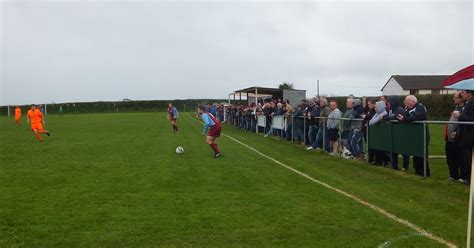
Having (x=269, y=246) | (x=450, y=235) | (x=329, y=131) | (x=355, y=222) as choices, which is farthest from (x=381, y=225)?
(x=329, y=131)

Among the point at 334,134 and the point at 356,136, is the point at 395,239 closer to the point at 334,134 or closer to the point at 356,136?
the point at 356,136

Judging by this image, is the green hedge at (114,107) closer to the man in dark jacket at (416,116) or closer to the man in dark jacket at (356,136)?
the man in dark jacket at (356,136)

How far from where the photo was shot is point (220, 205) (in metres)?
7.99

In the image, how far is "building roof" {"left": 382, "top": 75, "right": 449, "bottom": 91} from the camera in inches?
3029

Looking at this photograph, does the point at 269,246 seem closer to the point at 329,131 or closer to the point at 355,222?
the point at 355,222

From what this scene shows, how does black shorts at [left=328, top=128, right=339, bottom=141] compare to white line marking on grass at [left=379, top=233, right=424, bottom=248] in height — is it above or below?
above

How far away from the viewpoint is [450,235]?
6.16 meters

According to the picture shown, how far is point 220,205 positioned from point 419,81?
77.3 m

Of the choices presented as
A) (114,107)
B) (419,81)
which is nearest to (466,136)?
(419,81)

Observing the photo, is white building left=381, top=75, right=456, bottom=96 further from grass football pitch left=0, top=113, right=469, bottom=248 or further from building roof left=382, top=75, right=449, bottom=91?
grass football pitch left=0, top=113, right=469, bottom=248

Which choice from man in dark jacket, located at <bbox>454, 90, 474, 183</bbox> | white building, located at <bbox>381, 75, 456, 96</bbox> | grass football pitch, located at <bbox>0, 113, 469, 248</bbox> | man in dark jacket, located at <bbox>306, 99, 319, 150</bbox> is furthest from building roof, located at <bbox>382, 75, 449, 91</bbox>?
man in dark jacket, located at <bbox>454, 90, 474, 183</bbox>

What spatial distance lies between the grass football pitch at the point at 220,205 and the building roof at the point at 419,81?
67.3 meters

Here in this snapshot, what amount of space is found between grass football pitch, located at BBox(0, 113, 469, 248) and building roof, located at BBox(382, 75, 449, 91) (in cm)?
6729

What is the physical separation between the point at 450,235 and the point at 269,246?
93.8 inches
